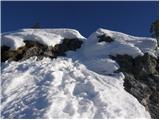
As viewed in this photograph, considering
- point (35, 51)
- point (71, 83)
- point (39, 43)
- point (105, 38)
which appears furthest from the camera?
point (105, 38)

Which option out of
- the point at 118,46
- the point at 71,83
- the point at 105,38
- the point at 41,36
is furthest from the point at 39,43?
the point at 71,83

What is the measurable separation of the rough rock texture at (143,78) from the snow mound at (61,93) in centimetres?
55

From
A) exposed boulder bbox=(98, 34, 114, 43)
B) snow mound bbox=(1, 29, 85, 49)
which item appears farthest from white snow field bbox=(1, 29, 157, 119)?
exposed boulder bbox=(98, 34, 114, 43)

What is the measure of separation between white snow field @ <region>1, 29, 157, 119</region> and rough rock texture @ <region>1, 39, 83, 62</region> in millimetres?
334

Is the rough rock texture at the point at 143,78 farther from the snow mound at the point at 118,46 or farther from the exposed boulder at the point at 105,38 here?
the exposed boulder at the point at 105,38

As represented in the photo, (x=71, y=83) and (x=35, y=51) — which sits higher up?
(x=71, y=83)

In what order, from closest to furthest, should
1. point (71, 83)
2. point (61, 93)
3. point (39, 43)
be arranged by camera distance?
point (61, 93) < point (71, 83) < point (39, 43)

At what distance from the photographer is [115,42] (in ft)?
67.4

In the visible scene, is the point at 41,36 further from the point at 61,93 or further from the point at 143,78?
the point at 61,93

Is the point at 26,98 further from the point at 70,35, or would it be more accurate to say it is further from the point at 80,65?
the point at 70,35

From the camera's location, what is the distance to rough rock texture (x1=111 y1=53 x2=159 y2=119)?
15.0 meters

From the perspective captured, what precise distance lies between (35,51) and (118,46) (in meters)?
4.47

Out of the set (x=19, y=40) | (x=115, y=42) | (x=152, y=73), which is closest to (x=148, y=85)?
(x=152, y=73)

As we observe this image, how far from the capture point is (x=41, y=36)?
66.3ft
